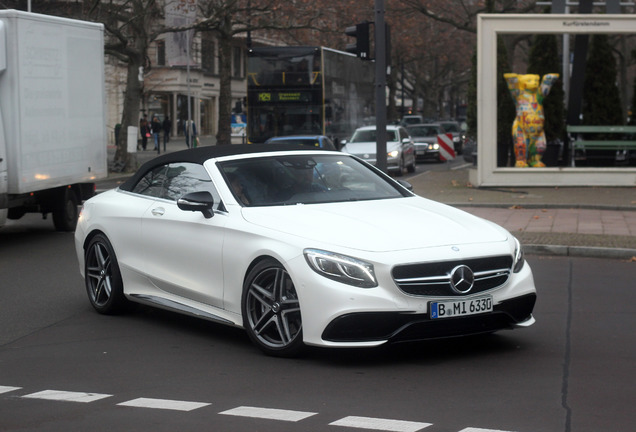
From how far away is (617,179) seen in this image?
23375mm

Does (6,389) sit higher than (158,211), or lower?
lower

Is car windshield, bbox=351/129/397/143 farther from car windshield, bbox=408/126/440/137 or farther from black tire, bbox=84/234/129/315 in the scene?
black tire, bbox=84/234/129/315

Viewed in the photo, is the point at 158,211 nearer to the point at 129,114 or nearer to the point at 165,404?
the point at 165,404

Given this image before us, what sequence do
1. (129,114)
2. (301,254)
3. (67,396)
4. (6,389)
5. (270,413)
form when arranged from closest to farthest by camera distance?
(270,413), (67,396), (6,389), (301,254), (129,114)

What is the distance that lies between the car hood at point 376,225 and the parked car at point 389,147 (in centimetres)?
2403

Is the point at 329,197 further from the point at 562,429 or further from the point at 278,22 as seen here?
the point at 278,22

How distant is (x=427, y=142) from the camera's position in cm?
4419

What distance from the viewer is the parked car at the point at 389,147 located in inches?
1272

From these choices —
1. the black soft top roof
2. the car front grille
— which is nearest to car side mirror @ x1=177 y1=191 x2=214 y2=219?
the black soft top roof

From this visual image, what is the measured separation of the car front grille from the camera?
692 cm

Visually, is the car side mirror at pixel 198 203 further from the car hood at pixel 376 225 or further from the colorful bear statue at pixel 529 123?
the colorful bear statue at pixel 529 123

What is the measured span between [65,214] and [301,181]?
913cm

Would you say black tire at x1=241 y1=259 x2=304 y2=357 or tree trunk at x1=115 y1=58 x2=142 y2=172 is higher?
tree trunk at x1=115 y1=58 x2=142 y2=172

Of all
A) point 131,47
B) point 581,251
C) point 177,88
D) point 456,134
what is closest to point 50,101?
point 581,251
